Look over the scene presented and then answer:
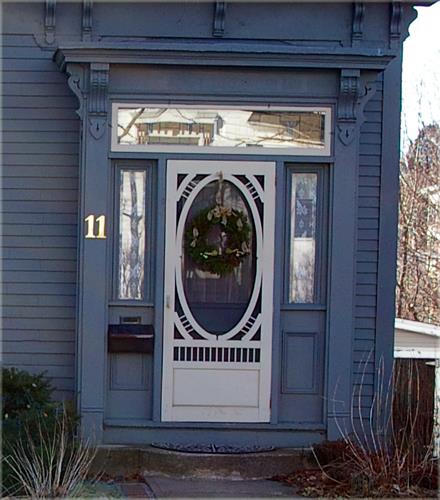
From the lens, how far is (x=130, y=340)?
685 centimetres

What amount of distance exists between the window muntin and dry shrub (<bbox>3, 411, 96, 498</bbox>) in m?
2.22

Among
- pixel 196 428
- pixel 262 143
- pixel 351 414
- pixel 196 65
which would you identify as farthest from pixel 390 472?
pixel 196 65

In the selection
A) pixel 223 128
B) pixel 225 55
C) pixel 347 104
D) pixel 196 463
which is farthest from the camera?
pixel 223 128

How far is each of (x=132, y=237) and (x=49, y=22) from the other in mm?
1852

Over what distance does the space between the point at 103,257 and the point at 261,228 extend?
124 centimetres

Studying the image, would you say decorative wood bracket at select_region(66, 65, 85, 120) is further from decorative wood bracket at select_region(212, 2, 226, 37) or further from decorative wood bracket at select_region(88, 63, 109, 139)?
decorative wood bracket at select_region(212, 2, 226, 37)

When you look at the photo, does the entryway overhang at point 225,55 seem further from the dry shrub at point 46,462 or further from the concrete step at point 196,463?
the concrete step at point 196,463

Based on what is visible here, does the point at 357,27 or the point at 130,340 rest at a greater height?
the point at 357,27

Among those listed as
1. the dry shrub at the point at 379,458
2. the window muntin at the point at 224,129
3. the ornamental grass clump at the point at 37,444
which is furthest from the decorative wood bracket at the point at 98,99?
the dry shrub at the point at 379,458

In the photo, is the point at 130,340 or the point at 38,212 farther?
the point at 38,212

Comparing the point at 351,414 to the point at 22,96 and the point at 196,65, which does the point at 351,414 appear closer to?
the point at 196,65

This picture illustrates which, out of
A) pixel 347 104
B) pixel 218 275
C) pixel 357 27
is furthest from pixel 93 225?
pixel 357 27

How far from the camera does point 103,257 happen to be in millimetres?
6859

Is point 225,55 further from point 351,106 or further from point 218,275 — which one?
point 218,275
